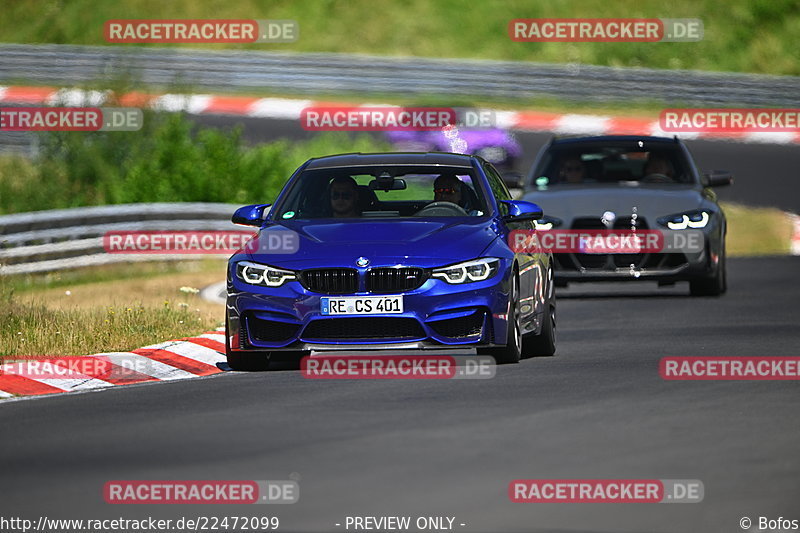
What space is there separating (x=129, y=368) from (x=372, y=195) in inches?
82.3

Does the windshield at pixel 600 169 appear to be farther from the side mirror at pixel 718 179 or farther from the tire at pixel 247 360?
the tire at pixel 247 360

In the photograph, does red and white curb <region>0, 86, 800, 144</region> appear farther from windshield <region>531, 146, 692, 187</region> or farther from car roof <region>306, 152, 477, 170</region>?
car roof <region>306, 152, 477, 170</region>

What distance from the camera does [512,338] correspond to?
12688mm

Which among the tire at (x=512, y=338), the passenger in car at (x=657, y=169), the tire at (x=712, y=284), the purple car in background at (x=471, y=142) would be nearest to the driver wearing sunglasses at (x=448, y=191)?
the tire at (x=512, y=338)

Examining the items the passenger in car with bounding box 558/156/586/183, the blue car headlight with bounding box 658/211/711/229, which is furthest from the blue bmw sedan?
the passenger in car with bounding box 558/156/586/183

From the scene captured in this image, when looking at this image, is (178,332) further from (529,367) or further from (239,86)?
(239,86)

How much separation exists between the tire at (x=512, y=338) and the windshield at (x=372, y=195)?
2.92ft

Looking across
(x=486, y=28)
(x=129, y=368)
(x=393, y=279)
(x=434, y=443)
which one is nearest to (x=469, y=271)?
(x=393, y=279)

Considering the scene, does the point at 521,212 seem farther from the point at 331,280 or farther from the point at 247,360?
the point at 247,360

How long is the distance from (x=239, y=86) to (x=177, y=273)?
1815 cm

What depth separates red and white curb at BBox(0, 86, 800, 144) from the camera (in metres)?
37.5

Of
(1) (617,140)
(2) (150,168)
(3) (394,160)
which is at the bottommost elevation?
(3) (394,160)

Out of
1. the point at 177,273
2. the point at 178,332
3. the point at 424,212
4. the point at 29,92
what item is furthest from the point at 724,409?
the point at 29,92

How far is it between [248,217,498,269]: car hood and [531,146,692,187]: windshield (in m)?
6.90
